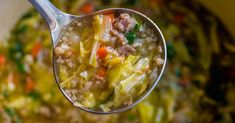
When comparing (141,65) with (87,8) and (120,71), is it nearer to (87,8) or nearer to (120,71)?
(120,71)

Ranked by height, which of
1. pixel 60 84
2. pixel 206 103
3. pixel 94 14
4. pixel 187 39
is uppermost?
pixel 94 14

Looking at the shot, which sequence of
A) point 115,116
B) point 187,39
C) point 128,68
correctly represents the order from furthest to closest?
point 187,39, point 115,116, point 128,68

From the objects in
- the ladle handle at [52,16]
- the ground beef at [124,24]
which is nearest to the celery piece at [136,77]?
the ground beef at [124,24]

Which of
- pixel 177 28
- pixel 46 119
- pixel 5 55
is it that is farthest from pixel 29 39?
pixel 177 28

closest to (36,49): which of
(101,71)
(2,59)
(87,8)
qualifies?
(2,59)

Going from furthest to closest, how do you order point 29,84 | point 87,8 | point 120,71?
1. point 87,8
2. point 29,84
3. point 120,71

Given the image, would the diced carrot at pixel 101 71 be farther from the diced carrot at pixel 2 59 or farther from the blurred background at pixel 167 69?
the diced carrot at pixel 2 59

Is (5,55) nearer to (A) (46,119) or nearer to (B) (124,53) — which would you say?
(A) (46,119)
